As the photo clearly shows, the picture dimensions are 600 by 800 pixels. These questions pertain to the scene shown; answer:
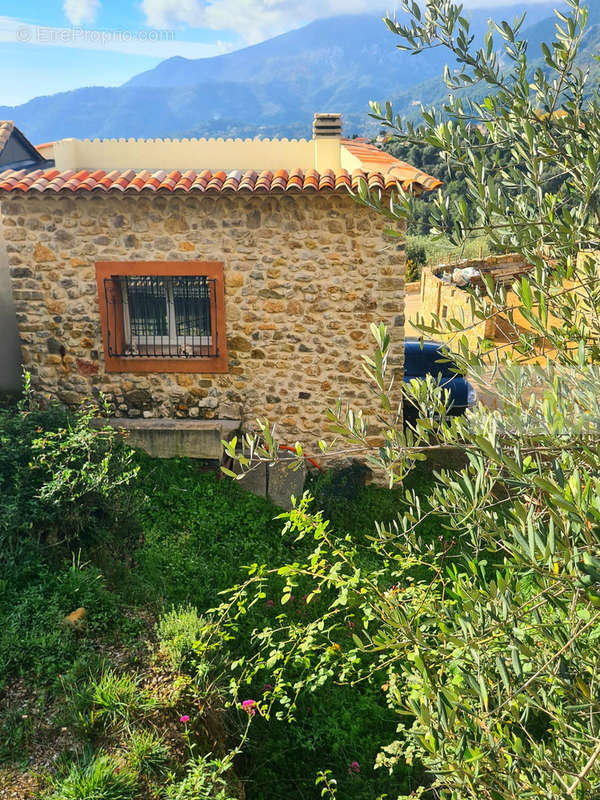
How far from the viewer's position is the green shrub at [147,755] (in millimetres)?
3952

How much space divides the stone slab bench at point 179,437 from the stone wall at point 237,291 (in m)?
0.25

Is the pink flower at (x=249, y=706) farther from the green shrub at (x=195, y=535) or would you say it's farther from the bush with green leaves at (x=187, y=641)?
the green shrub at (x=195, y=535)

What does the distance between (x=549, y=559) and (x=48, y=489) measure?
5.33m

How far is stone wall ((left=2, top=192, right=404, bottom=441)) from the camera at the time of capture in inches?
300

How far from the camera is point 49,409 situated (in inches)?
290

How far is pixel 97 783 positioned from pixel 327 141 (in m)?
8.35

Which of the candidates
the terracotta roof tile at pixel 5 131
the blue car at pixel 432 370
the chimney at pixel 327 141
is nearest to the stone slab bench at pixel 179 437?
the blue car at pixel 432 370

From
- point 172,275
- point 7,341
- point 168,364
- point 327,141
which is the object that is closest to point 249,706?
point 168,364

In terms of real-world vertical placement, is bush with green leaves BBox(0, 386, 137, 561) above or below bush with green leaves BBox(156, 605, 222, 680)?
above

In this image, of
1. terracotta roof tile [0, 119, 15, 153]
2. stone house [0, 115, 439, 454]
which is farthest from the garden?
terracotta roof tile [0, 119, 15, 153]

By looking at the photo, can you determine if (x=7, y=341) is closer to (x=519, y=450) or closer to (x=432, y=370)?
(x=432, y=370)

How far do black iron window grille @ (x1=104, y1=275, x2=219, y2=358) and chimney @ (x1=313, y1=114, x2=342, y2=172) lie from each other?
2.77m

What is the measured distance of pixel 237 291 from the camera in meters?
7.89

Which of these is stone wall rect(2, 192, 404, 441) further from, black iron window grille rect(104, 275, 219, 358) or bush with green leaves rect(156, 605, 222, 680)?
bush with green leaves rect(156, 605, 222, 680)
